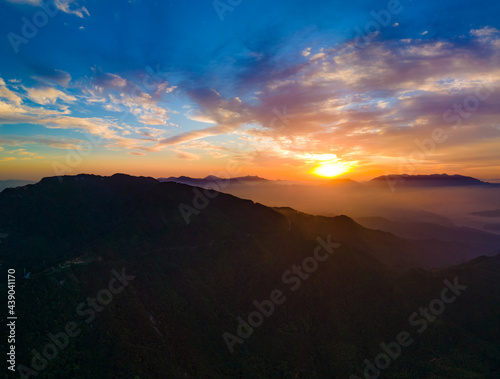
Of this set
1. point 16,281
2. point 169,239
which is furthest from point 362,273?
point 16,281

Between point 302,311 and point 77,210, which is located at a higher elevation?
point 77,210

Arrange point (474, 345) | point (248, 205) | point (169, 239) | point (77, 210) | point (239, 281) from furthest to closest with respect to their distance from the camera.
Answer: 1. point (248, 205)
2. point (77, 210)
3. point (169, 239)
4. point (239, 281)
5. point (474, 345)

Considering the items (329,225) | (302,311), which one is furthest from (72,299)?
(329,225)

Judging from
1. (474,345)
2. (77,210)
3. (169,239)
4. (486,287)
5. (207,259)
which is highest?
(77,210)

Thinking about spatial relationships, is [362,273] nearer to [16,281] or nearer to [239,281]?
[239,281]

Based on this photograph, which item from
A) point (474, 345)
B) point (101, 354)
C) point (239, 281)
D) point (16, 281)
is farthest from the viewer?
point (239, 281)

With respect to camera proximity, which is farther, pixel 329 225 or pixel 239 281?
pixel 329 225

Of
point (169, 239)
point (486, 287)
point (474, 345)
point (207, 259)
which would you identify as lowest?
point (474, 345)

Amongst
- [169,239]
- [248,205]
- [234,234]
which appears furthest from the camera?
[248,205]

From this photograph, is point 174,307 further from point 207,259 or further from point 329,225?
point 329,225
